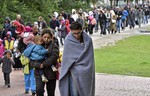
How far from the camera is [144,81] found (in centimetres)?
1270

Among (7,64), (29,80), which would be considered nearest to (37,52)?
(29,80)

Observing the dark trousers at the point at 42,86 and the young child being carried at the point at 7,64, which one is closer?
the dark trousers at the point at 42,86

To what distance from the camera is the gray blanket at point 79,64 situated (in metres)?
6.70

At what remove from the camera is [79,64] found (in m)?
6.70

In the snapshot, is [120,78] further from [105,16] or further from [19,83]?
[105,16]

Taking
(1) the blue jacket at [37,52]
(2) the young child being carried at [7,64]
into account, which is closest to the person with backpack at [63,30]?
(2) the young child being carried at [7,64]

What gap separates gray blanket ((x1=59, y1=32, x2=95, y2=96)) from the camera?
6.70 metres

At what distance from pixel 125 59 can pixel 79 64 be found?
1125 centimetres

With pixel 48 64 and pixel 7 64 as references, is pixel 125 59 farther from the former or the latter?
pixel 48 64

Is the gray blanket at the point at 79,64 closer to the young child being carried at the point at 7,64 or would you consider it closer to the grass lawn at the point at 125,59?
the young child being carried at the point at 7,64

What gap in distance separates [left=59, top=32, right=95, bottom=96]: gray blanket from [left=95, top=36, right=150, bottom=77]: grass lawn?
24.2 feet

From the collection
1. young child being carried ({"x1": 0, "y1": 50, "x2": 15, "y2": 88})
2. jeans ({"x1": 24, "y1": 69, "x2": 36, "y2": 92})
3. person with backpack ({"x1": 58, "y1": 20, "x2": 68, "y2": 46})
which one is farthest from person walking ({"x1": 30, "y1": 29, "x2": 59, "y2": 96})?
person with backpack ({"x1": 58, "y1": 20, "x2": 68, "y2": 46})

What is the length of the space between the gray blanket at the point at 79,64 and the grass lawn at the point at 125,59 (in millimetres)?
7374

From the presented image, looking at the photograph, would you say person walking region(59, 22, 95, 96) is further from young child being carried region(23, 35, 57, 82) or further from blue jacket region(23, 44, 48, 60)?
blue jacket region(23, 44, 48, 60)
